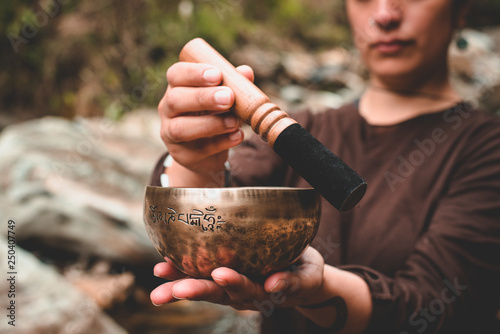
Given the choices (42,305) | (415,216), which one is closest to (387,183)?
(415,216)

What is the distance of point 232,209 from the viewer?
685 millimetres

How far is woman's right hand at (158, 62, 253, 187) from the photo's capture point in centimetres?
83

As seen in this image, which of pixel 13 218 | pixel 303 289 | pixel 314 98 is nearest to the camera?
pixel 303 289

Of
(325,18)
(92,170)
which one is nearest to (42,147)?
(92,170)

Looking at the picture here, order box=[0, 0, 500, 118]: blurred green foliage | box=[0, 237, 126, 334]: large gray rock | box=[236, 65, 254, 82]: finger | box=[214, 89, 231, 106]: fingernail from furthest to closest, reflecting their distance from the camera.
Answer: box=[0, 0, 500, 118]: blurred green foliage
box=[0, 237, 126, 334]: large gray rock
box=[236, 65, 254, 82]: finger
box=[214, 89, 231, 106]: fingernail

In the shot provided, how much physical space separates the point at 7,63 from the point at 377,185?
5022 mm

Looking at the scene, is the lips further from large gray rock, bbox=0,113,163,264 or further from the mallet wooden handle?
large gray rock, bbox=0,113,163,264

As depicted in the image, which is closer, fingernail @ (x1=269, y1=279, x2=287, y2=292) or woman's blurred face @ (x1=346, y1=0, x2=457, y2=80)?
fingernail @ (x1=269, y1=279, x2=287, y2=292)

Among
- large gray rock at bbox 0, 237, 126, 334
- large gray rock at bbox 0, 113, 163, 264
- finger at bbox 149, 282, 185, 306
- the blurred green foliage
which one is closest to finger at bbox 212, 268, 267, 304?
finger at bbox 149, 282, 185, 306

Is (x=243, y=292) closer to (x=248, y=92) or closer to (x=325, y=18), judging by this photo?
(x=248, y=92)

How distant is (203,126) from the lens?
0.88 meters

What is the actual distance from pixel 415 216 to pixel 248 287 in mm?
787

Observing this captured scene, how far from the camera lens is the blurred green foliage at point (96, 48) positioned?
4902 millimetres

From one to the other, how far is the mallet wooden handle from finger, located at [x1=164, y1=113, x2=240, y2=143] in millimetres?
46
